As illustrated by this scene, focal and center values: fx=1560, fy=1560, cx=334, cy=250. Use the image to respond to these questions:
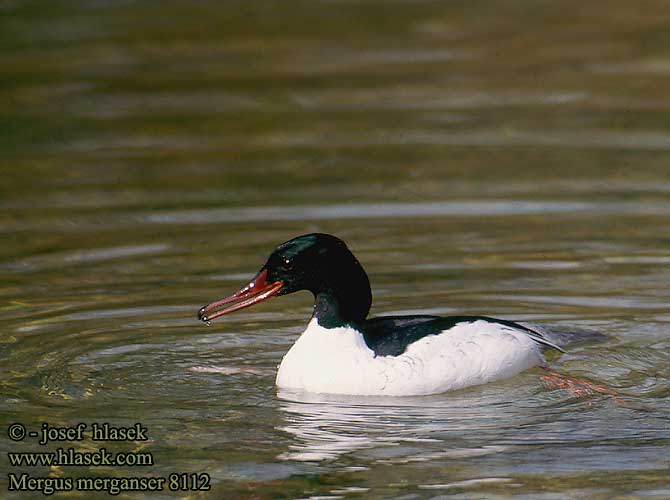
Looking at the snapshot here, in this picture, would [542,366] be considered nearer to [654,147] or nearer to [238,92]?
[654,147]

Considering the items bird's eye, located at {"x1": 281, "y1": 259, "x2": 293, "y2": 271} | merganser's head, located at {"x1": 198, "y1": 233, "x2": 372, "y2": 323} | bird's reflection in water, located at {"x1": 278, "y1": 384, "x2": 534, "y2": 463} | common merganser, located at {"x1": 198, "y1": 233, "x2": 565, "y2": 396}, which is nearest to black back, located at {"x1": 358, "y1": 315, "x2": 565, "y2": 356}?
common merganser, located at {"x1": 198, "y1": 233, "x2": 565, "y2": 396}

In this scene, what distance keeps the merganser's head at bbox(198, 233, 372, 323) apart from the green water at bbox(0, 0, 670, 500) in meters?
0.52

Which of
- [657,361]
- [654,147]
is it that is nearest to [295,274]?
[657,361]

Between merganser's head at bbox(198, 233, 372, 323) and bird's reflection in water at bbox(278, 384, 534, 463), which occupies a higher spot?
merganser's head at bbox(198, 233, 372, 323)

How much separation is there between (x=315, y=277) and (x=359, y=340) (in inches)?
16.9

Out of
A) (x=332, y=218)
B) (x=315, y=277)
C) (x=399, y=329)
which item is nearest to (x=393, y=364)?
(x=399, y=329)

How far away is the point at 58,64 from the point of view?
17.5 m

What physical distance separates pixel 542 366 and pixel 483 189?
4132mm

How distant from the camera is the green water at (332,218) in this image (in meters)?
7.68

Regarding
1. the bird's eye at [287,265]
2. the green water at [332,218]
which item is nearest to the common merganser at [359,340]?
the bird's eye at [287,265]

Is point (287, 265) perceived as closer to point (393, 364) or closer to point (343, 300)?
point (343, 300)

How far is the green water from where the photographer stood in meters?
7.68

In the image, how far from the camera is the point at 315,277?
8.68 meters

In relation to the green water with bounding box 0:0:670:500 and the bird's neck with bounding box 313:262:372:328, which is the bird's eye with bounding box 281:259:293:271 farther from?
the green water with bounding box 0:0:670:500
